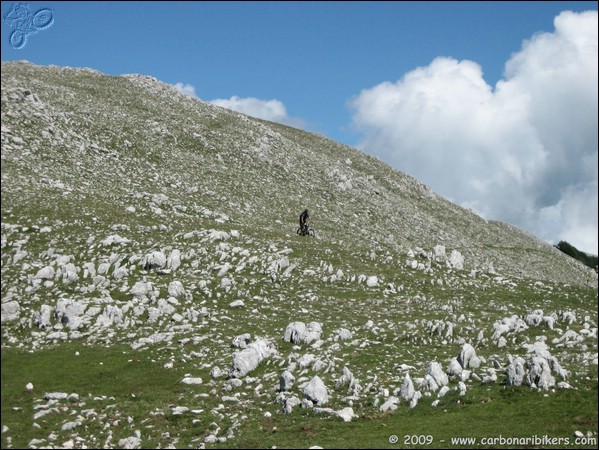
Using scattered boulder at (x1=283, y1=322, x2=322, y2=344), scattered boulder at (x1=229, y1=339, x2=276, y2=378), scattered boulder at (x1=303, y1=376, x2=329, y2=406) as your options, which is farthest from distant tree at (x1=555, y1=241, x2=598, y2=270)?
scattered boulder at (x1=303, y1=376, x2=329, y2=406)

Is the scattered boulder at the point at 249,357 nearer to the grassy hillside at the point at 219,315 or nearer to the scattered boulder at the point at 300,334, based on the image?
the grassy hillside at the point at 219,315

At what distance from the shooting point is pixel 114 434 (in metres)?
18.8

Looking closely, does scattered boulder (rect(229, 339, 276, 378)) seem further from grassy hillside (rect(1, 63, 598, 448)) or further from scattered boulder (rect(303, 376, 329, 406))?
scattered boulder (rect(303, 376, 329, 406))

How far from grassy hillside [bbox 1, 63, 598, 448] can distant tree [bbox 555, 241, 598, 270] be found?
72.6 meters

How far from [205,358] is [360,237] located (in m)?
43.1

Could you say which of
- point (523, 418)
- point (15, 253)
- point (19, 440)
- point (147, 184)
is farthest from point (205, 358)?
point (147, 184)

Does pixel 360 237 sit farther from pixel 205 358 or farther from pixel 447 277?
pixel 205 358

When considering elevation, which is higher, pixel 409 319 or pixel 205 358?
pixel 409 319

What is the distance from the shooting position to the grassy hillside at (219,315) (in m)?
19.5

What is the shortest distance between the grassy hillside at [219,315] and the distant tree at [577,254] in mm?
72567

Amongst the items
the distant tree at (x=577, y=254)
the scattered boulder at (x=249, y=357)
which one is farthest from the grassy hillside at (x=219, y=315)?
the distant tree at (x=577, y=254)

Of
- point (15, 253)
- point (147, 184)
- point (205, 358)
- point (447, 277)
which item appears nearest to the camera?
point (205, 358)

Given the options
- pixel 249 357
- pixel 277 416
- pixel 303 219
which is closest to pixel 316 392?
pixel 277 416

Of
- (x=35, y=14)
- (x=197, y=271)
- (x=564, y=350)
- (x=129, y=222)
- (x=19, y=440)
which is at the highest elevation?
(x=35, y=14)
